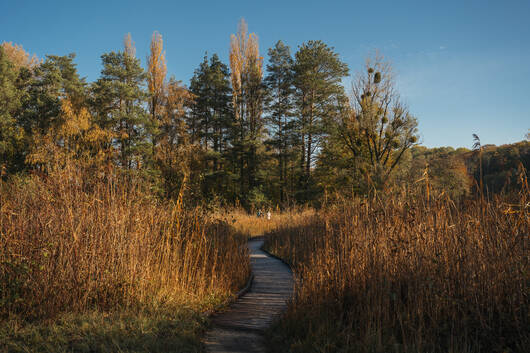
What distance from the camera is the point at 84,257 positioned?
11.9 ft

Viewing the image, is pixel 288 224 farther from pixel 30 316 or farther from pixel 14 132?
pixel 14 132

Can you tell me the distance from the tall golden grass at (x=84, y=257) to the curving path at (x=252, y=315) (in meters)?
0.47

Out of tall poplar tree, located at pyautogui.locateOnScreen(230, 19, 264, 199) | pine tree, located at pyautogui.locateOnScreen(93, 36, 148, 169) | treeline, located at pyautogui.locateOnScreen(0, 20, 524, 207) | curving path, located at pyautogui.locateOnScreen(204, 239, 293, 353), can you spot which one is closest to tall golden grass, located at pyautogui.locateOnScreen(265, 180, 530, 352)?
curving path, located at pyautogui.locateOnScreen(204, 239, 293, 353)

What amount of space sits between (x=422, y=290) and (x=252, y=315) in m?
2.21

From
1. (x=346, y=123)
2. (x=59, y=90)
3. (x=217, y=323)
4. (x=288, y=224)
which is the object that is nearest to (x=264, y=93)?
(x=346, y=123)

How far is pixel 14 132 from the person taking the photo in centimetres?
2344

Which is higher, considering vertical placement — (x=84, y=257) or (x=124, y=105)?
(x=124, y=105)

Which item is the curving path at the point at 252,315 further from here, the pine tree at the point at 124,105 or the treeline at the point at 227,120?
the pine tree at the point at 124,105

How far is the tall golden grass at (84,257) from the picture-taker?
11.3 feet

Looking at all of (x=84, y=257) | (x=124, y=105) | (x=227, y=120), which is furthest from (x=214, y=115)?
(x=84, y=257)

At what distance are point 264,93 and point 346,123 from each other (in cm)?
846

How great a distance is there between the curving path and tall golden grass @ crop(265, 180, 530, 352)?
1.20 feet

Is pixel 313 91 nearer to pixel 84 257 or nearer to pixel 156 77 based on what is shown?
pixel 156 77

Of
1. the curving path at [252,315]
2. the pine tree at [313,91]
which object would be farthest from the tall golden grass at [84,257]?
the pine tree at [313,91]
